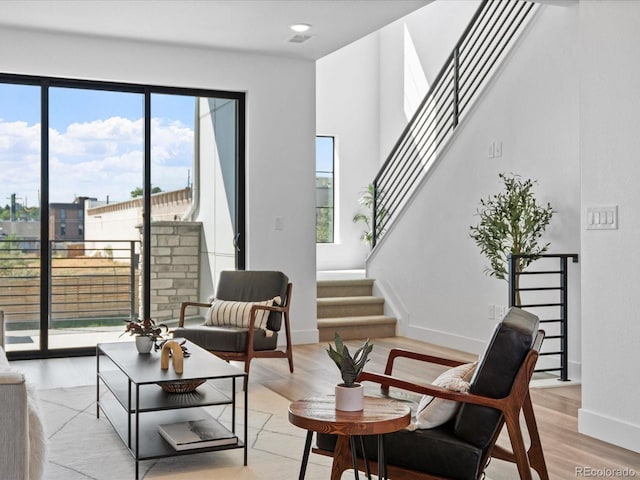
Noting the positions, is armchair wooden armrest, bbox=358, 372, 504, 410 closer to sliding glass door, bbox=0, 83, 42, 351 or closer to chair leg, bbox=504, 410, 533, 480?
chair leg, bbox=504, 410, 533, 480

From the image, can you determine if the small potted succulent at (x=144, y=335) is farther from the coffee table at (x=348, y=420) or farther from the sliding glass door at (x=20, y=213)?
the sliding glass door at (x=20, y=213)

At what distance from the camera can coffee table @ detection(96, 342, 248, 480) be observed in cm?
334

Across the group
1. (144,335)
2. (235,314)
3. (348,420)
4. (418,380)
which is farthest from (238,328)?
(348,420)

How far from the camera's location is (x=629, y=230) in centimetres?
365

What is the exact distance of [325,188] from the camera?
1042 cm

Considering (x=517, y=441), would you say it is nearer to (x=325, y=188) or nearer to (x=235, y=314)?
(x=235, y=314)

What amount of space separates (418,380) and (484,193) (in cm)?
197

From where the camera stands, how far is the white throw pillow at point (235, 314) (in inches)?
211

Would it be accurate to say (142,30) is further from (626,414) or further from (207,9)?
(626,414)

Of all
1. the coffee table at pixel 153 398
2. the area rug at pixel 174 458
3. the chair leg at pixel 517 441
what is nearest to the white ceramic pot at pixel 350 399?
the chair leg at pixel 517 441

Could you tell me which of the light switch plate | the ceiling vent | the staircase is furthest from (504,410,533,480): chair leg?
the staircase

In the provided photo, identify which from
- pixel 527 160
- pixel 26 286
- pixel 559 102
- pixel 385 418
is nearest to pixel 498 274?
pixel 527 160

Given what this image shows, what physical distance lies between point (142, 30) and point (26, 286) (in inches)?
96.1

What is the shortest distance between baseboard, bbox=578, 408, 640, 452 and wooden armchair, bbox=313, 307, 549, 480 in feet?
4.62
